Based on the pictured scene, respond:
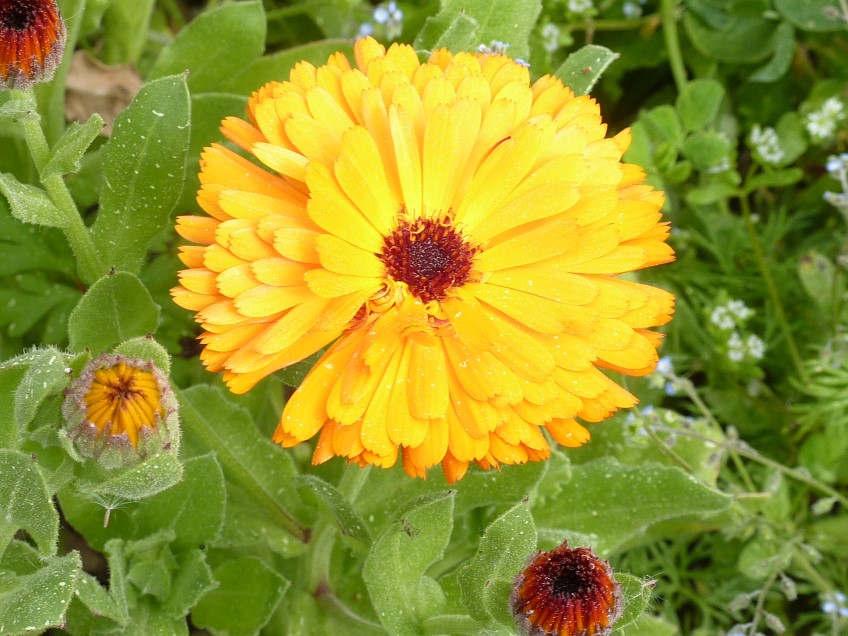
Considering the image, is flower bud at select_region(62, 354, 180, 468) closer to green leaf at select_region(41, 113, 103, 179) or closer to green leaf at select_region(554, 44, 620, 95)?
green leaf at select_region(41, 113, 103, 179)

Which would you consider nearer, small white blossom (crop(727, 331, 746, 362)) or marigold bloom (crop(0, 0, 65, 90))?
marigold bloom (crop(0, 0, 65, 90))

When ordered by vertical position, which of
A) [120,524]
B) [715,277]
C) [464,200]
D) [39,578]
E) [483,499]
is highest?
[464,200]

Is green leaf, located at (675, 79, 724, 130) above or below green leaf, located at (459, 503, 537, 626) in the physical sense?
below

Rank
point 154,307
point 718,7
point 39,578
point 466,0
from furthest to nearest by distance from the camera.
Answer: point 718,7
point 466,0
point 154,307
point 39,578

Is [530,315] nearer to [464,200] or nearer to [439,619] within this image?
[464,200]

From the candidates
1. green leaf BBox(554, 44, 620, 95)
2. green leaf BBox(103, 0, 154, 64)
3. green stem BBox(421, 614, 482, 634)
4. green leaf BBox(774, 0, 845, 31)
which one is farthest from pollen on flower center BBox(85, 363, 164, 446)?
green leaf BBox(774, 0, 845, 31)

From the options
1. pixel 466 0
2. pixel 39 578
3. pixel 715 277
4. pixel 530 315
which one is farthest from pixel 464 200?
pixel 715 277
